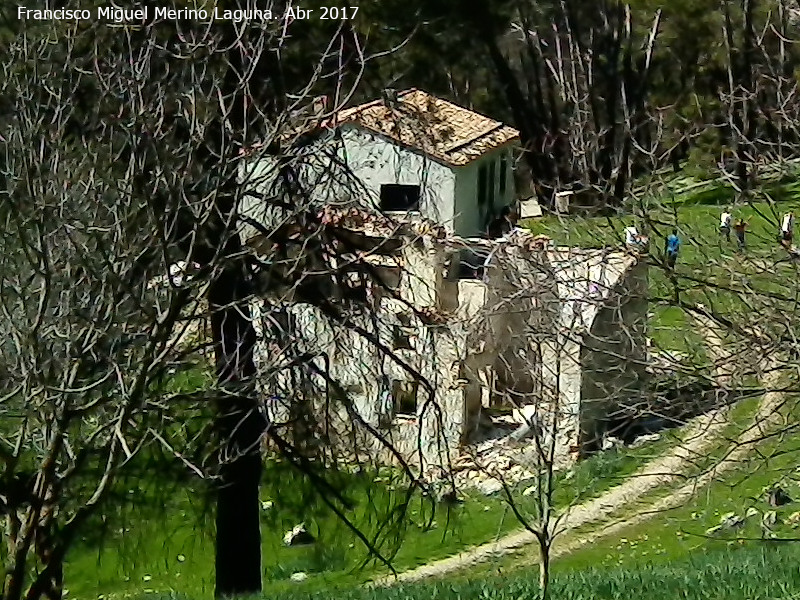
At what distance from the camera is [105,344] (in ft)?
16.6

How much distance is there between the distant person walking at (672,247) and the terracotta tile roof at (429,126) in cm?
215

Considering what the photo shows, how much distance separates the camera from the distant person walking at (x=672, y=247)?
6684mm

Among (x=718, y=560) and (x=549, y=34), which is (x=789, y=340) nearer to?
(x=718, y=560)

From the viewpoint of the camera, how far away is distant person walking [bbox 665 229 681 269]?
6684mm

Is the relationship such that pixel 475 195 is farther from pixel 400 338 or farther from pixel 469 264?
pixel 400 338

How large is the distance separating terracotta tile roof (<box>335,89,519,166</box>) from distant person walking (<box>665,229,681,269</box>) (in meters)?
2.15

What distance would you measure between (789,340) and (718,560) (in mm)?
1489

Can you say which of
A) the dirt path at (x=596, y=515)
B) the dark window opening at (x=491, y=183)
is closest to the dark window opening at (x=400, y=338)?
the dirt path at (x=596, y=515)

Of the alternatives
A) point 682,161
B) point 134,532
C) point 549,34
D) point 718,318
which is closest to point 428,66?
point 549,34

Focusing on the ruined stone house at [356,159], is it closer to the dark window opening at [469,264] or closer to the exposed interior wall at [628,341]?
the exposed interior wall at [628,341]

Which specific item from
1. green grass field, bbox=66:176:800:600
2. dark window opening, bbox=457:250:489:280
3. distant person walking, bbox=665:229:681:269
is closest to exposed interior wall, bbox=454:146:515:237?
dark window opening, bbox=457:250:489:280

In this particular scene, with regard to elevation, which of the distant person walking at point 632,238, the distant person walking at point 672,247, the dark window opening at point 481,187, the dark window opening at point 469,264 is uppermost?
the distant person walking at point 632,238

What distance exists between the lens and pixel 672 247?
7.19 metres

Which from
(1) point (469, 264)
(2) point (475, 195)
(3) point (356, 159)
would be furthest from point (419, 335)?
(2) point (475, 195)
